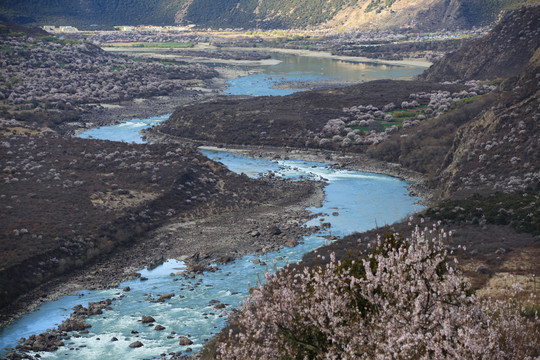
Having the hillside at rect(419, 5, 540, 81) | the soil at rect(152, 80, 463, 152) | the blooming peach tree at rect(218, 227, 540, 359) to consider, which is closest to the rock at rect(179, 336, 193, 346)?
the blooming peach tree at rect(218, 227, 540, 359)

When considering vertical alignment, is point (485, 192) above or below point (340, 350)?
below

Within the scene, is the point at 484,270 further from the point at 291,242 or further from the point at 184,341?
the point at 291,242

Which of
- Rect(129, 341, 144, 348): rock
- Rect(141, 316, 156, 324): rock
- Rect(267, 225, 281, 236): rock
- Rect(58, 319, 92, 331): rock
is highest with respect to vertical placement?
Rect(129, 341, 144, 348): rock

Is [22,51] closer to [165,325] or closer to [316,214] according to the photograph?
[316,214]

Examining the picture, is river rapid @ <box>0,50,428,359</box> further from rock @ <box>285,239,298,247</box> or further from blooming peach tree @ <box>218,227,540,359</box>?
blooming peach tree @ <box>218,227,540,359</box>

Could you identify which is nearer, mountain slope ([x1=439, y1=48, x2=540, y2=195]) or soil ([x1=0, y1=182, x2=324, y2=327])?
soil ([x1=0, y1=182, x2=324, y2=327])

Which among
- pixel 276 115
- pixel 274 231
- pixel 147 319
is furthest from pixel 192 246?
pixel 276 115

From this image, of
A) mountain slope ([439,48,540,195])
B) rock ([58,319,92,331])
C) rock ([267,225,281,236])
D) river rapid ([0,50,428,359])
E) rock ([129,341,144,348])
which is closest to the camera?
rock ([129,341,144,348])

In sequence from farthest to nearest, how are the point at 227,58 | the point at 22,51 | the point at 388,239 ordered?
the point at 227,58 → the point at 22,51 → the point at 388,239

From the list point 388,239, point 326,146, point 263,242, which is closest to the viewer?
point 388,239

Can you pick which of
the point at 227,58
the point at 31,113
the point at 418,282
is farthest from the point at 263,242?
the point at 227,58
